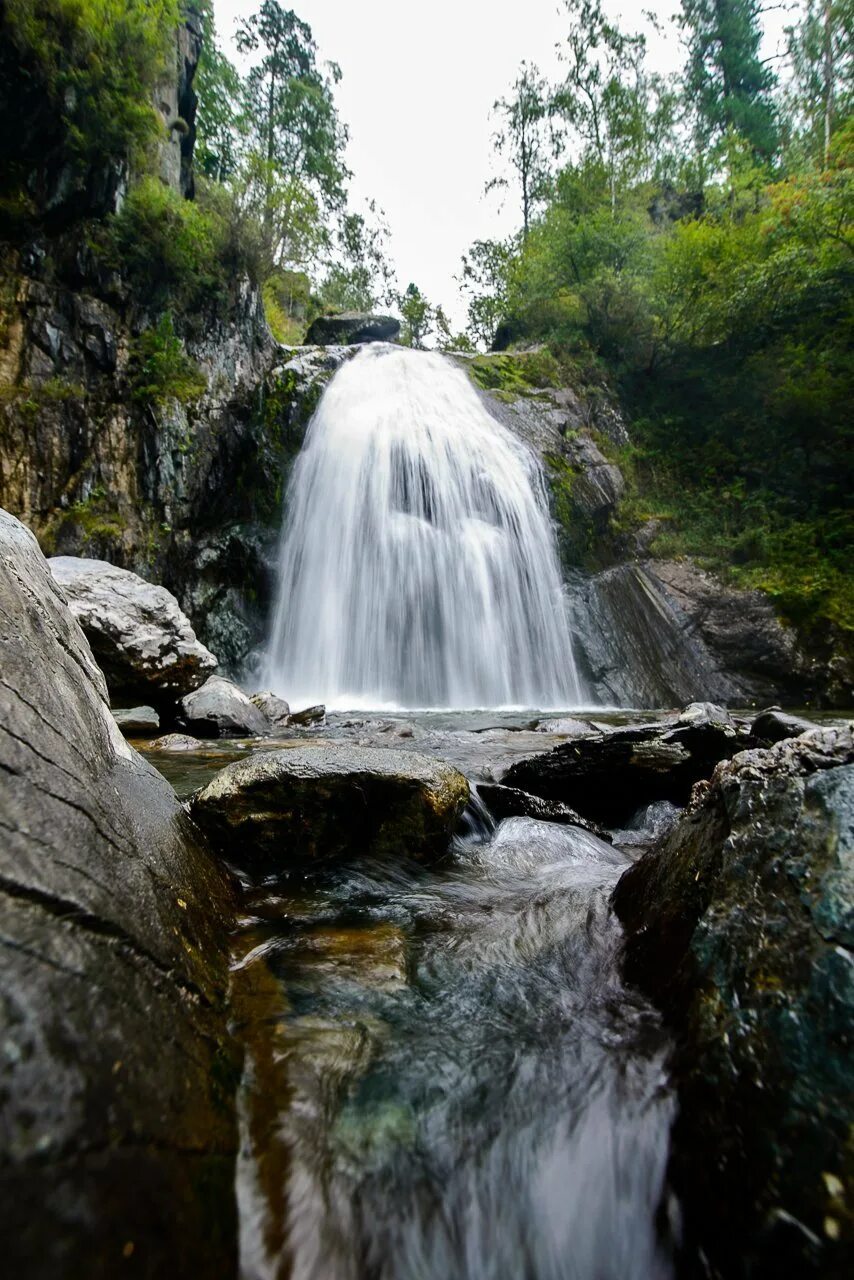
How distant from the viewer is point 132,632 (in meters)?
6.97

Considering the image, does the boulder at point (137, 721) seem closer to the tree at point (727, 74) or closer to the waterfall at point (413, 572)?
the waterfall at point (413, 572)

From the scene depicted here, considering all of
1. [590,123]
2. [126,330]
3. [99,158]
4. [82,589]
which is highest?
[590,123]

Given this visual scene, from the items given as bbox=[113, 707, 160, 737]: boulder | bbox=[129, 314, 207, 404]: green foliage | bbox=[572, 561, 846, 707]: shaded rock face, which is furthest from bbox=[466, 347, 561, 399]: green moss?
bbox=[113, 707, 160, 737]: boulder

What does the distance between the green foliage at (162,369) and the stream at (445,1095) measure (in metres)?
12.7

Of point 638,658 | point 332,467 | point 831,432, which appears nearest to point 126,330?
point 332,467

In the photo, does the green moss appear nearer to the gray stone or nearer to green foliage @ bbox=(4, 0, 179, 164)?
green foliage @ bbox=(4, 0, 179, 164)

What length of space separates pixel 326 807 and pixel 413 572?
389 inches

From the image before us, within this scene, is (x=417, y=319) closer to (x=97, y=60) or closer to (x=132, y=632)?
(x=97, y=60)

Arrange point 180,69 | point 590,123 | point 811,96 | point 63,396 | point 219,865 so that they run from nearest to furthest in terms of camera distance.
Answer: point 219,865 < point 63,396 < point 180,69 < point 811,96 < point 590,123

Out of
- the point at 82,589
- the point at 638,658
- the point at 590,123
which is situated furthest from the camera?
the point at 590,123

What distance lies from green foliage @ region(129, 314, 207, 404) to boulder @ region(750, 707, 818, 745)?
1254 centimetres

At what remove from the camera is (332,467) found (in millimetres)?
13586

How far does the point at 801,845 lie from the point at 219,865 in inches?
85.8

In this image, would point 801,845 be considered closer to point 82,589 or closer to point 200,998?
point 200,998
